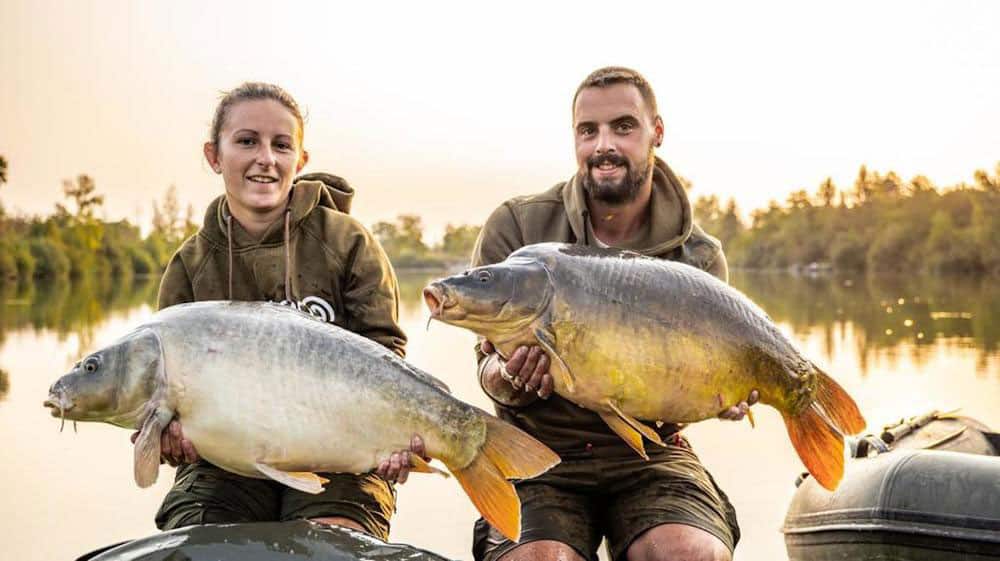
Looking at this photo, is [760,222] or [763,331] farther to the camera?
[760,222]

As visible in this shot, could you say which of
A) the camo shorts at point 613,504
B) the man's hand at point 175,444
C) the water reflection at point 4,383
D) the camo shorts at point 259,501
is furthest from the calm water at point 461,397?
the man's hand at point 175,444

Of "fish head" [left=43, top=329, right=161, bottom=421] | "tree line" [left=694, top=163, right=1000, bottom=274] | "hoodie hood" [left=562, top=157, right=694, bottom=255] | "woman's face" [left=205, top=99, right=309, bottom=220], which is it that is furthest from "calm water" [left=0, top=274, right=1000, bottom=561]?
"tree line" [left=694, top=163, right=1000, bottom=274]

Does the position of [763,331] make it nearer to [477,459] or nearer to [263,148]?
[477,459]

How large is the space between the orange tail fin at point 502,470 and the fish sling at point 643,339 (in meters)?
0.22

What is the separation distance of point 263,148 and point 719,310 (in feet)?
5.58

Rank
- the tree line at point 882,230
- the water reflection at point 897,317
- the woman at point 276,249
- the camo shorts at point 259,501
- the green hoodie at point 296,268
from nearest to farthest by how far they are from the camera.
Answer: the camo shorts at point 259,501 → the woman at point 276,249 → the green hoodie at point 296,268 → the water reflection at point 897,317 → the tree line at point 882,230

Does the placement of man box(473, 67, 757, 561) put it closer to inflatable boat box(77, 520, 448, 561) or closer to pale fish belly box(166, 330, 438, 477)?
pale fish belly box(166, 330, 438, 477)

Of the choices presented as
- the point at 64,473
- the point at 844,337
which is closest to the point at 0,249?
the point at 844,337

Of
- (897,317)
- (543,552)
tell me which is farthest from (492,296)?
(897,317)

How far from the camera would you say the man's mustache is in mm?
3936

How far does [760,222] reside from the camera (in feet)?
328

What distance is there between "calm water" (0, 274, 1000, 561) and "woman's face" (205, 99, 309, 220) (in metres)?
3.24

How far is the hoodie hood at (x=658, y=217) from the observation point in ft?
13.2

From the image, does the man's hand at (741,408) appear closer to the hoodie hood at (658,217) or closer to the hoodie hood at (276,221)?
the hoodie hood at (658,217)
